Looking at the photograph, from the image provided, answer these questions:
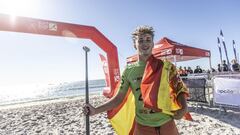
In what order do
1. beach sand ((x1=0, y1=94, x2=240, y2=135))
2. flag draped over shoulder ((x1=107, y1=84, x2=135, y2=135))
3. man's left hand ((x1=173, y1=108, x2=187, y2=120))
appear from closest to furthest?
man's left hand ((x1=173, y1=108, x2=187, y2=120)), flag draped over shoulder ((x1=107, y1=84, x2=135, y2=135)), beach sand ((x1=0, y1=94, x2=240, y2=135))

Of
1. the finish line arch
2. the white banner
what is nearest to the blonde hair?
the finish line arch

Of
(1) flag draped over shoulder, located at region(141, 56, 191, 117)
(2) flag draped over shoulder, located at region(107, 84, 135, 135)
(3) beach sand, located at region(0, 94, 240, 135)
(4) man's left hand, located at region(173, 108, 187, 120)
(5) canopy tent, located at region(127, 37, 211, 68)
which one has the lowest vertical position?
(3) beach sand, located at region(0, 94, 240, 135)

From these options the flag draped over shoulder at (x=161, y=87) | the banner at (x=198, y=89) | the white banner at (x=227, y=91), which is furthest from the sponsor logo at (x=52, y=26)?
the flag draped over shoulder at (x=161, y=87)

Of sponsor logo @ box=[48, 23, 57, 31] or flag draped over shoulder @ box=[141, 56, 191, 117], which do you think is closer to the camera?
flag draped over shoulder @ box=[141, 56, 191, 117]

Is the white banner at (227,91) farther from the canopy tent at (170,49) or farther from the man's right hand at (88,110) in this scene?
the man's right hand at (88,110)

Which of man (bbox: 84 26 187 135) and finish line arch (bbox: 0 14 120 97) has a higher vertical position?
finish line arch (bbox: 0 14 120 97)

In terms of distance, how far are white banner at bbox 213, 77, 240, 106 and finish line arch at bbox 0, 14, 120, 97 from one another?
2983 millimetres

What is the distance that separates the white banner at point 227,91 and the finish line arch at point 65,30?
2.98 metres

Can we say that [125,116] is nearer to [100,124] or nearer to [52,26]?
[100,124]

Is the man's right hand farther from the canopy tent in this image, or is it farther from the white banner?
the canopy tent

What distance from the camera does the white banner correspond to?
7465 millimetres

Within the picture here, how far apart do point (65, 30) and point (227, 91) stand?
5004mm

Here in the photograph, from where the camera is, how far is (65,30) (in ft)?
27.7

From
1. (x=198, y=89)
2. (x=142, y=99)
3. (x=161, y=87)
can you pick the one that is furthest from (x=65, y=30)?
(x=161, y=87)
